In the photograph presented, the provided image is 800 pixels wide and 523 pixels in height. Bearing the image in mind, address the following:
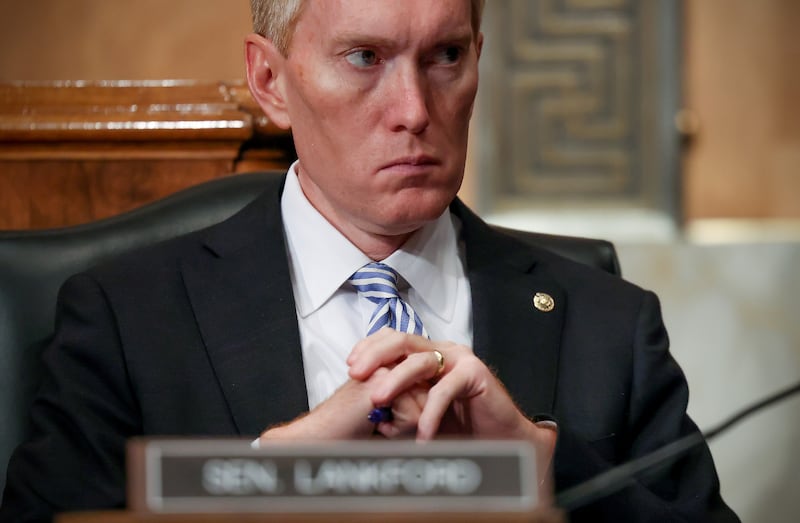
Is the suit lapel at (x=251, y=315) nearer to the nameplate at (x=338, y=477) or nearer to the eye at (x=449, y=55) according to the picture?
the eye at (x=449, y=55)

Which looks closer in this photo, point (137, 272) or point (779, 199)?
point (137, 272)

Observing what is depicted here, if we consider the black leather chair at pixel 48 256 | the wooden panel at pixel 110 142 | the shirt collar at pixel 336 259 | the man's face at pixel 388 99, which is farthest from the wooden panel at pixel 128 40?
the man's face at pixel 388 99

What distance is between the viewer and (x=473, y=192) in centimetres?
465

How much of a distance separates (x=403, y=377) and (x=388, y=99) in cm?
42

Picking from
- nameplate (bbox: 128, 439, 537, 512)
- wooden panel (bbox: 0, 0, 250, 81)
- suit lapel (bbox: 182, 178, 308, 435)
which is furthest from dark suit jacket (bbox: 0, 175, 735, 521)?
wooden panel (bbox: 0, 0, 250, 81)

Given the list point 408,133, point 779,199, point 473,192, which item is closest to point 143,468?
point 408,133

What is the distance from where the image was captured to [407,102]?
1.61 m

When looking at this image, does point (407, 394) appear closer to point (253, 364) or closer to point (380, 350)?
point (380, 350)

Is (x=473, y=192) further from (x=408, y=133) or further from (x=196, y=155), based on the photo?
(x=408, y=133)

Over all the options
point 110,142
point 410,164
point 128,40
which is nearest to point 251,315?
point 410,164

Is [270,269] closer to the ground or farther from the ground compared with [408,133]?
closer to the ground

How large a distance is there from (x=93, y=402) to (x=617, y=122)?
3351mm

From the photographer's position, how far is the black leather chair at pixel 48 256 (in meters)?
1.70

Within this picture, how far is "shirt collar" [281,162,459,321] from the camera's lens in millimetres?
1754
